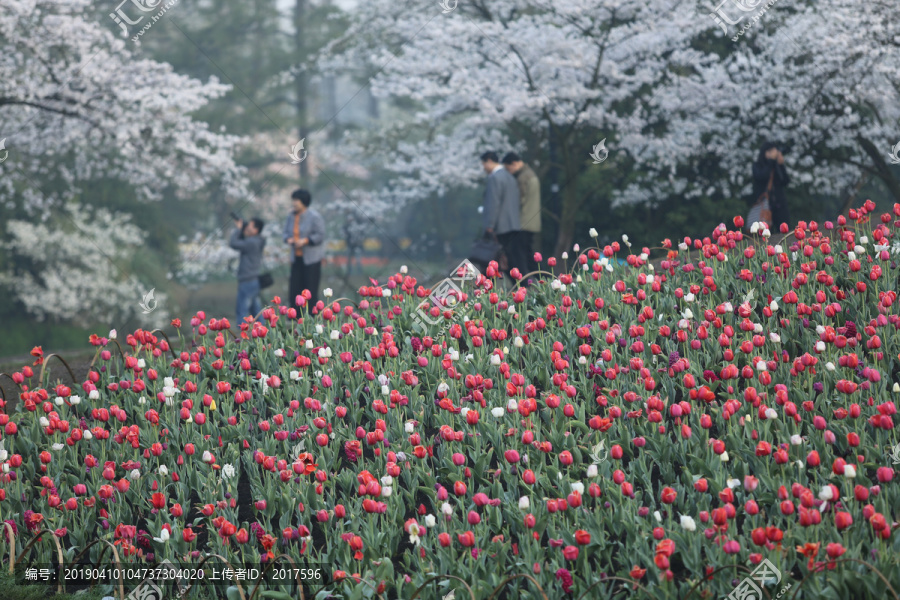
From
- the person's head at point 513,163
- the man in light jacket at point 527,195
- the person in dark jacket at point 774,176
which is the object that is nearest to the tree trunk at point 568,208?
the person in dark jacket at point 774,176

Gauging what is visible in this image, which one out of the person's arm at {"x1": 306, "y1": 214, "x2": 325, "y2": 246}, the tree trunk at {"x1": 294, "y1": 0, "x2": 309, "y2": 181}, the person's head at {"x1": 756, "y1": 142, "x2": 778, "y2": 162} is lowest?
the person's arm at {"x1": 306, "y1": 214, "x2": 325, "y2": 246}

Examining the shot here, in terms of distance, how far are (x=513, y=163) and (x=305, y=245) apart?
2607 millimetres

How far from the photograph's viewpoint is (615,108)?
13.8 metres

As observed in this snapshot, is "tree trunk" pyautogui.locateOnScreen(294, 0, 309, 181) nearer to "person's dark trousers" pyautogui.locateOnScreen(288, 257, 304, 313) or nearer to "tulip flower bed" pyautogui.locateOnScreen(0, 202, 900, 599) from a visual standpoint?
"person's dark trousers" pyautogui.locateOnScreen(288, 257, 304, 313)

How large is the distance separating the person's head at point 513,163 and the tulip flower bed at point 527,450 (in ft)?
11.0

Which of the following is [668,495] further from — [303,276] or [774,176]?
[774,176]

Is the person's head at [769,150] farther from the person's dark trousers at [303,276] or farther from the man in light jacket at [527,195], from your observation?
the person's dark trousers at [303,276]

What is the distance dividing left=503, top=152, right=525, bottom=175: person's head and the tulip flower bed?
3.36 m

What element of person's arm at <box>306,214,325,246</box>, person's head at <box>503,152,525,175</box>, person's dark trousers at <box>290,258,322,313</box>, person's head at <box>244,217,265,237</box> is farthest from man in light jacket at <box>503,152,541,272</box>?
person's head at <box>244,217,265,237</box>

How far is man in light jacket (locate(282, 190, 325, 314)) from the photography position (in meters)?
9.25

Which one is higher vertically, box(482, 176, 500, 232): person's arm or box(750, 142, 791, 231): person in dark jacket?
box(750, 142, 791, 231): person in dark jacket

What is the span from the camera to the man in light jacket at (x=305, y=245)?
9.25 metres

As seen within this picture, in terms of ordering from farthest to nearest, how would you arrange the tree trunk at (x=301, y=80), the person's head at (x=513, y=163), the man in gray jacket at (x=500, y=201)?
the tree trunk at (x=301, y=80), the person's head at (x=513, y=163), the man in gray jacket at (x=500, y=201)

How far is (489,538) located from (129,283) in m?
13.7
